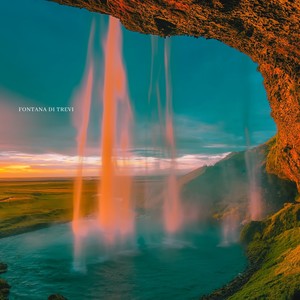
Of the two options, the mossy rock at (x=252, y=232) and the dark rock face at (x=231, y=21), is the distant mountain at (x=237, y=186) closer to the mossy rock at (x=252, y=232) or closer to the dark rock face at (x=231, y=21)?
the mossy rock at (x=252, y=232)

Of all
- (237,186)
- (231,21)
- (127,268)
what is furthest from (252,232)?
(237,186)

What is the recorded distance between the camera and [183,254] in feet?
88.8

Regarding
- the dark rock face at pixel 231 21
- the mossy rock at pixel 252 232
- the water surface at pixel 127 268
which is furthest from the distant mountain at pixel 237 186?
the dark rock face at pixel 231 21

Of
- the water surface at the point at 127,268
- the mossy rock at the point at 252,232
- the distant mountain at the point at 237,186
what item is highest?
the distant mountain at the point at 237,186

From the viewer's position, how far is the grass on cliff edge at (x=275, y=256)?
13.1 metres

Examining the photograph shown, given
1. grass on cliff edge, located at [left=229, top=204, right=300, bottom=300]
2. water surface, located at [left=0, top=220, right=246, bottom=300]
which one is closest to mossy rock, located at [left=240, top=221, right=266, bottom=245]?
grass on cliff edge, located at [left=229, top=204, right=300, bottom=300]

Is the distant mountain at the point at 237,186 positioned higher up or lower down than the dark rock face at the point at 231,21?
lower down

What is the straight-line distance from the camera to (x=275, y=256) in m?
20.2

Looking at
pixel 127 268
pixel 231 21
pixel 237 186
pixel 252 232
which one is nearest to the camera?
pixel 231 21

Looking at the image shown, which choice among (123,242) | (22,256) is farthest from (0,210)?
(123,242)

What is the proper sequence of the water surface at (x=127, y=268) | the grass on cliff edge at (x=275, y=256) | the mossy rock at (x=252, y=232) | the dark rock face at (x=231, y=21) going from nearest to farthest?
the dark rock face at (x=231, y=21) → the grass on cliff edge at (x=275, y=256) → the water surface at (x=127, y=268) → the mossy rock at (x=252, y=232)

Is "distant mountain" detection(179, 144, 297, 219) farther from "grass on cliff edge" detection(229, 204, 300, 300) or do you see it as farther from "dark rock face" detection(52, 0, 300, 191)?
"dark rock face" detection(52, 0, 300, 191)

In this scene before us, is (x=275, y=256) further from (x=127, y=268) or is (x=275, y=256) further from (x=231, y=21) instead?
(x=231, y=21)

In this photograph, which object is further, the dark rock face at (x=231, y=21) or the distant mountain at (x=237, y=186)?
the distant mountain at (x=237, y=186)
